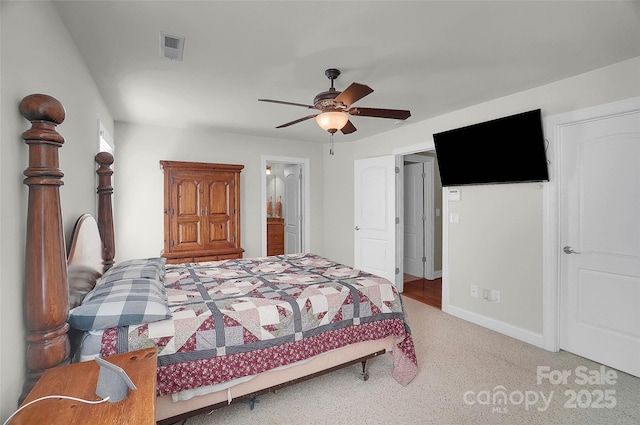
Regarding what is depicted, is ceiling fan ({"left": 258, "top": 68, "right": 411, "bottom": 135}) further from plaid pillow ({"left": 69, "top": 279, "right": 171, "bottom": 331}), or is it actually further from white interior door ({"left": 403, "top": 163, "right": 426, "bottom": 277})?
white interior door ({"left": 403, "top": 163, "right": 426, "bottom": 277})

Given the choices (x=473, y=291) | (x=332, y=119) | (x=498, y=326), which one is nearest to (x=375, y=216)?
(x=473, y=291)

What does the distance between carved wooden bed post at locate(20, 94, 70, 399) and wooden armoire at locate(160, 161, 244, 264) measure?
2761mm

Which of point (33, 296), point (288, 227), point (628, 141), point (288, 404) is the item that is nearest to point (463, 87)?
point (628, 141)

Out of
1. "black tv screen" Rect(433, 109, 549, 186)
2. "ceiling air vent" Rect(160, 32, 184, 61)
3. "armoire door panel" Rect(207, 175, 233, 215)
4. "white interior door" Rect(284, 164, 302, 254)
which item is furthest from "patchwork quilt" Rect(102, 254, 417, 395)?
"white interior door" Rect(284, 164, 302, 254)

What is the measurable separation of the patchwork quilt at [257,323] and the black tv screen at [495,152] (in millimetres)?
1773

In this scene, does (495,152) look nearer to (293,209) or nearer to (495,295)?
(495,295)

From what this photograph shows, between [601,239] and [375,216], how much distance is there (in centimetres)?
260

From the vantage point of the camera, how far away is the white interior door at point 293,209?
5625 mm

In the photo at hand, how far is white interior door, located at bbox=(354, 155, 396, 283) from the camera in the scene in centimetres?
448

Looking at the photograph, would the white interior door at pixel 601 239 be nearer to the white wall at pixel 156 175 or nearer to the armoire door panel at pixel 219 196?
the armoire door panel at pixel 219 196

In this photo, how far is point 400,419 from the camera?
1957 millimetres

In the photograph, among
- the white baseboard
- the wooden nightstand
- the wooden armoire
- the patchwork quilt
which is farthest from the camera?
the wooden armoire

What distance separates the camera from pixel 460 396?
218 centimetres

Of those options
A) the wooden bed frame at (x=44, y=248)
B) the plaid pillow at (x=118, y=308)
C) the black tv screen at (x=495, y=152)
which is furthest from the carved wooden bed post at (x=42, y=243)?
the black tv screen at (x=495, y=152)
